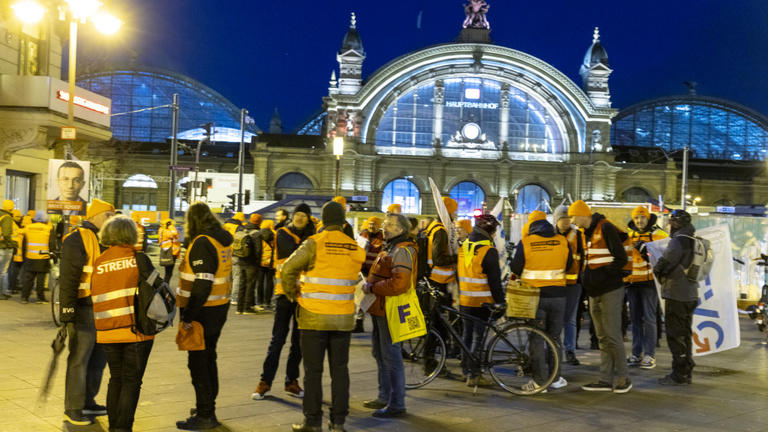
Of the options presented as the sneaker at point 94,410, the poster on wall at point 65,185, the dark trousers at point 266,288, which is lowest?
the sneaker at point 94,410

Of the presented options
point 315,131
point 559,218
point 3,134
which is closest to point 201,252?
point 559,218

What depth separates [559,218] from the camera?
30.5ft

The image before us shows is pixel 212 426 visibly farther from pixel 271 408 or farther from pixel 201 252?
pixel 201 252

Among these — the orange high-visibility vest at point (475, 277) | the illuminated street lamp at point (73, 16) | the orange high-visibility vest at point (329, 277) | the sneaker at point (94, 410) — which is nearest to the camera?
the orange high-visibility vest at point (329, 277)

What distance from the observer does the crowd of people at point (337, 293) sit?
5.64m

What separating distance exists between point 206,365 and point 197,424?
19.5 inches

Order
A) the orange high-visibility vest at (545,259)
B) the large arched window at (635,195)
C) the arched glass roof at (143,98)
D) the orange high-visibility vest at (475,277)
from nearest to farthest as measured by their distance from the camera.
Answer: the orange high-visibility vest at (545,259) < the orange high-visibility vest at (475,277) < the large arched window at (635,195) < the arched glass roof at (143,98)

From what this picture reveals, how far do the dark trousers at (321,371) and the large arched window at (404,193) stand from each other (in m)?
49.6

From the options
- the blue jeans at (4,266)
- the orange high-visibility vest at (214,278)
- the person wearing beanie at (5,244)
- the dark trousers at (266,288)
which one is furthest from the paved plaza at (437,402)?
the dark trousers at (266,288)

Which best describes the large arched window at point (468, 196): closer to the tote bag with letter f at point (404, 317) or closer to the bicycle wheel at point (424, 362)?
the bicycle wheel at point (424, 362)

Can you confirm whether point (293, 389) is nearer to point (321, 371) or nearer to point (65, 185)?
A: point (321, 371)

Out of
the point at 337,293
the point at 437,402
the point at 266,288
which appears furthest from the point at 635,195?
the point at 337,293

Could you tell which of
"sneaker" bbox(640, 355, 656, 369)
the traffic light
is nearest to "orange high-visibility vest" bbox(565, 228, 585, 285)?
"sneaker" bbox(640, 355, 656, 369)

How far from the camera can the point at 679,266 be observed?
8938mm
